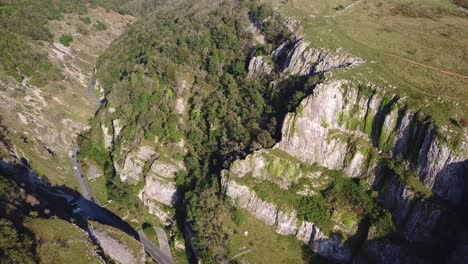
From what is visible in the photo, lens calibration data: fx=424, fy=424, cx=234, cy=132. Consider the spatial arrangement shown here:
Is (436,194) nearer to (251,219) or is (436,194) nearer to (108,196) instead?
(251,219)

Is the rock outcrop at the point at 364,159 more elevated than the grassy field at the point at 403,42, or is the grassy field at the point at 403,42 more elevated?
the grassy field at the point at 403,42

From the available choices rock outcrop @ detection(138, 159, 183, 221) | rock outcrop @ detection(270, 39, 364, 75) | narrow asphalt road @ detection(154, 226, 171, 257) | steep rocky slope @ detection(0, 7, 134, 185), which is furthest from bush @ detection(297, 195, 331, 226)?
steep rocky slope @ detection(0, 7, 134, 185)

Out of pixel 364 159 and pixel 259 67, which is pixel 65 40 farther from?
pixel 364 159

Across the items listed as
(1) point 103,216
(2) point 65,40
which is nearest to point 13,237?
(1) point 103,216

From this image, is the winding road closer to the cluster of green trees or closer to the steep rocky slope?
the steep rocky slope

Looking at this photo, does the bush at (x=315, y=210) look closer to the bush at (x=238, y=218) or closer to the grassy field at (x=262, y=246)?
the grassy field at (x=262, y=246)

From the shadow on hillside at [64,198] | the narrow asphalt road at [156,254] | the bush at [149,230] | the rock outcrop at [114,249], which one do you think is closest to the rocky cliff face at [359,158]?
the narrow asphalt road at [156,254]
